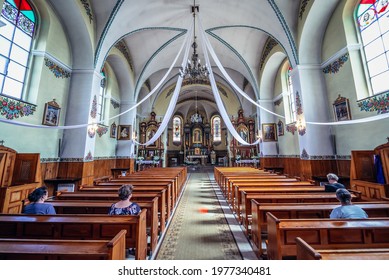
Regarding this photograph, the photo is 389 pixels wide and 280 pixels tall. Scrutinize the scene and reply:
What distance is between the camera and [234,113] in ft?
51.3

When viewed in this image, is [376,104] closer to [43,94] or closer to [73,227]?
[73,227]

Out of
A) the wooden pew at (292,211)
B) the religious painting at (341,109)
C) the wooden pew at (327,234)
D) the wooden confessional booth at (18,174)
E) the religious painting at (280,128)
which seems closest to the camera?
the wooden pew at (327,234)

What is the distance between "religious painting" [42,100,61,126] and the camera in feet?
17.5

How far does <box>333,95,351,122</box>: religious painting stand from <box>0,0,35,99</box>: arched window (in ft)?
31.1

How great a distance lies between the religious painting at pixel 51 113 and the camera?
534cm

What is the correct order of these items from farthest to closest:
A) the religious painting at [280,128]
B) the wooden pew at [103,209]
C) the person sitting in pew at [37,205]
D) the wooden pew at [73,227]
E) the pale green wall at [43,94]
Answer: the religious painting at [280,128] → the pale green wall at [43,94] → the wooden pew at [103,209] → the person sitting in pew at [37,205] → the wooden pew at [73,227]

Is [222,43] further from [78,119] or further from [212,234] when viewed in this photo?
[212,234]

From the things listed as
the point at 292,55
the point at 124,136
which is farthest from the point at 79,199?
the point at 292,55

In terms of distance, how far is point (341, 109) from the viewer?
215 inches

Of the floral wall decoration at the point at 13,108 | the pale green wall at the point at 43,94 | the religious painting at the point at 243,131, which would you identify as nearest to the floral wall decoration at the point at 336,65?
the religious painting at the point at 243,131

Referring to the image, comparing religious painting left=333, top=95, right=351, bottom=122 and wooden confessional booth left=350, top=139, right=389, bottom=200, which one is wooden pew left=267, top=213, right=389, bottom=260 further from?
religious painting left=333, top=95, right=351, bottom=122

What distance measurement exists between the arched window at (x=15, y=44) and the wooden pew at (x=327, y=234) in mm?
6585

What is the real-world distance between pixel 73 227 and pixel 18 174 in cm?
414

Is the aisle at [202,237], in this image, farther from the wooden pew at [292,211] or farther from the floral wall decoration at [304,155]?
the floral wall decoration at [304,155]
